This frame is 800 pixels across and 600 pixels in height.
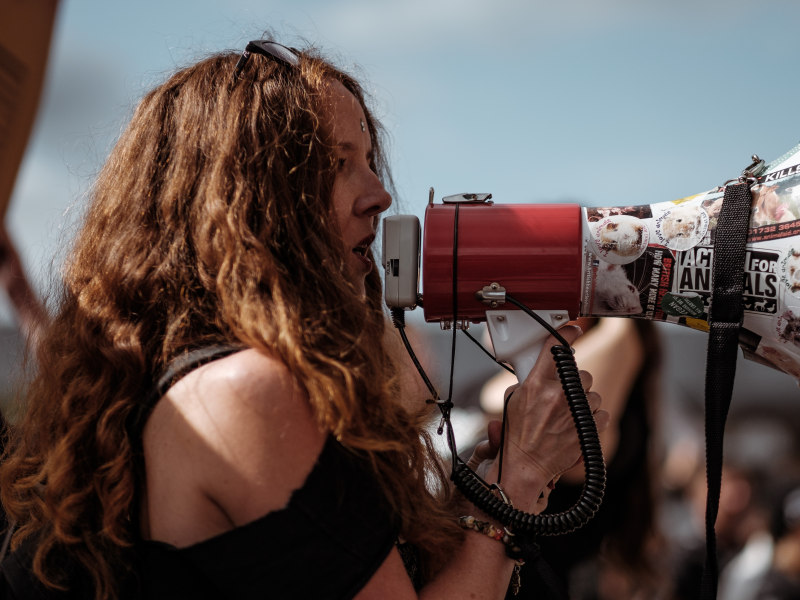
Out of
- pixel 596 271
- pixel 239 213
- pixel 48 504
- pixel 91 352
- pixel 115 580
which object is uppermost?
pixel 239 213

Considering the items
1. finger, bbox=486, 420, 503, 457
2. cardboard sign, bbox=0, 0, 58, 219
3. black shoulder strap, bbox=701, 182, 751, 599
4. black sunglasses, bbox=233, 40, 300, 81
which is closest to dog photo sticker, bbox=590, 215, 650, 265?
black shoulder strap, bbox=701, 182, 751, 599

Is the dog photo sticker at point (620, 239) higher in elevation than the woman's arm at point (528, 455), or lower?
higher

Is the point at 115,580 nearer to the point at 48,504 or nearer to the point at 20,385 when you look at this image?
the point at 48,504

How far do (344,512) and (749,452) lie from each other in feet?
10.9

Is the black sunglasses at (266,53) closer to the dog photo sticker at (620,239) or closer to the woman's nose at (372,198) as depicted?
the woman's nose at (372,198)

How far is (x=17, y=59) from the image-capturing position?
665 millimetres

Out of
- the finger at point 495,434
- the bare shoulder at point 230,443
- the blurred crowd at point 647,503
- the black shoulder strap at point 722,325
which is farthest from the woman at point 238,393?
the blurred crowd at point 647,503

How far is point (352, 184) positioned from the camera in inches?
68.7

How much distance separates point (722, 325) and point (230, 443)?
3.43 feet

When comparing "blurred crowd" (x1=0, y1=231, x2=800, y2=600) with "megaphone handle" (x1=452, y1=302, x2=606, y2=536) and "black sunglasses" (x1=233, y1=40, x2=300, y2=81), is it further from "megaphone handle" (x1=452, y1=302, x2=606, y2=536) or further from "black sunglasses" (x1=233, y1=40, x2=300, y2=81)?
"black sunglasses" (x1=233, y1=40, x2=300, y2=81)

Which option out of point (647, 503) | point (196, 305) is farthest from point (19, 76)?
point (647, 503)

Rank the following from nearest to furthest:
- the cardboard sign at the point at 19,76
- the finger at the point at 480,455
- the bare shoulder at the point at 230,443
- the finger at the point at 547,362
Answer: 1. the cardboard sign at the point at 19,76
2. the bare shoulder at the point at 230,443
3. the finger at the point at 547,362
4. the finger at the point at 480,455

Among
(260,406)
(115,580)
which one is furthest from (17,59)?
(115,580)

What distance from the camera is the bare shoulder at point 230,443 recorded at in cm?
131
